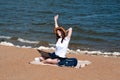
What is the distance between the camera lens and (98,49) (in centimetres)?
1602

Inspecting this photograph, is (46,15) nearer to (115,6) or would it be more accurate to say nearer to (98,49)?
(115,6)

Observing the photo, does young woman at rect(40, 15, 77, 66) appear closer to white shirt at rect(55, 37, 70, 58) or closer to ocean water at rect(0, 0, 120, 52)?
white shirt at rect(55, 37, 70, 58)

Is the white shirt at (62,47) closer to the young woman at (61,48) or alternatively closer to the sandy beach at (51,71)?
the young woman at (61,48)

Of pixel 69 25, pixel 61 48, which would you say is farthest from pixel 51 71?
pixel 69 25

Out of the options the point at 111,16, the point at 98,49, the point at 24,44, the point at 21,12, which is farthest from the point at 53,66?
the point at 21,12

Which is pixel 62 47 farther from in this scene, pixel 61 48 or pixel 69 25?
pixel 69 25

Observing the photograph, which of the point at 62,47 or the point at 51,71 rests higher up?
the point at 62,47

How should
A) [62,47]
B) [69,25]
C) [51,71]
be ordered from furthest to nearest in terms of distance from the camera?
[69,25] < [62,47] < [51,71]

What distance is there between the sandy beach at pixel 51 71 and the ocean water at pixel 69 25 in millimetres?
4573

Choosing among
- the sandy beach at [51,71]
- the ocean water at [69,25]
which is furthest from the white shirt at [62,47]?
the ocean water at [69,25]

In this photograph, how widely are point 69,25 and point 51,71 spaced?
1164 centimetres

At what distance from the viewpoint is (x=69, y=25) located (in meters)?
21.8

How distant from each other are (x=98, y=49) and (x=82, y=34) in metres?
3.31

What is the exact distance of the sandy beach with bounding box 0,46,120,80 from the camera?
384 inches
